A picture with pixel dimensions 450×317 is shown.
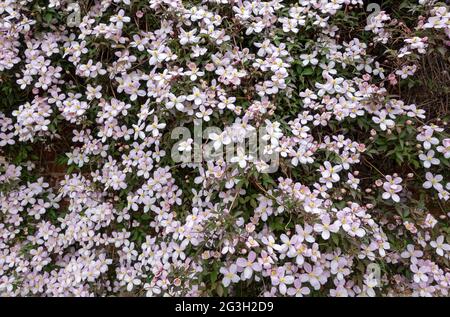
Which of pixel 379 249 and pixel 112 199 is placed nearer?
pixel 379 249

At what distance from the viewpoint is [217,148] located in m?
1.60

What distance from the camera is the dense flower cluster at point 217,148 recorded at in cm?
153

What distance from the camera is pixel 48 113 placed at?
76.4 inches

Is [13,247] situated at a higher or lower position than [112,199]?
lower

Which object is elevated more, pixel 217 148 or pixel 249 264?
pixel 217 148

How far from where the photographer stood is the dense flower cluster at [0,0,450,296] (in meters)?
1.53

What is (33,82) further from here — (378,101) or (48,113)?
(378,101)

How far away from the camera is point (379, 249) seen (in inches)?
60.2

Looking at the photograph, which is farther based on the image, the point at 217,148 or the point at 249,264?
the point at 217,148
